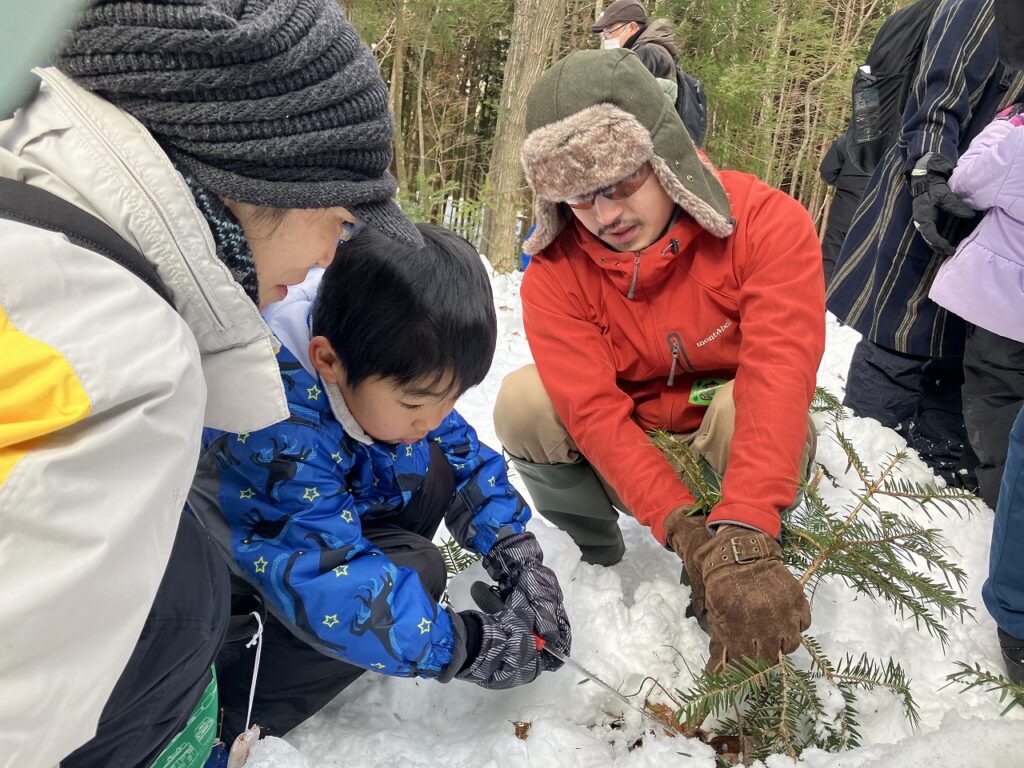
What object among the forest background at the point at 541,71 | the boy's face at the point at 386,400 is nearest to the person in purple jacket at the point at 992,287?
the boy's face at the point at 386,400

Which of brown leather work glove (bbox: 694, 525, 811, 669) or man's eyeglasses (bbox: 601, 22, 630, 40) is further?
man's eyeglasses (bbox: 601, 22, 630, 40)

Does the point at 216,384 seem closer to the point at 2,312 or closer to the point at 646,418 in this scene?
the point at 2,312

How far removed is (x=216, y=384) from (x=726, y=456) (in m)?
1.34

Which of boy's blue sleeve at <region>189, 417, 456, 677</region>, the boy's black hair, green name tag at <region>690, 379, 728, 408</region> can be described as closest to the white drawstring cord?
boy's blue sleeve at <region>189, 417, 456, 677</region>

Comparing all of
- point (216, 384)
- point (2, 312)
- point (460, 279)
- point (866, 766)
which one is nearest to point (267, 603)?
point (216, 384)

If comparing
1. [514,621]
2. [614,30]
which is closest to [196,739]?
[514,621]

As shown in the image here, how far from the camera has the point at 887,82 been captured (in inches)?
128

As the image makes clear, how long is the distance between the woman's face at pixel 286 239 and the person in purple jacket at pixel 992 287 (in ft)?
7.25

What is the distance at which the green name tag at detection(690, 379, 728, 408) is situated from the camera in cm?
207

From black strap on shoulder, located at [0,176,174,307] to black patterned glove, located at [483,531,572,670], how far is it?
1.12m

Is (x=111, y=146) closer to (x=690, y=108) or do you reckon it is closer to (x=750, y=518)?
(x=750, y=518)

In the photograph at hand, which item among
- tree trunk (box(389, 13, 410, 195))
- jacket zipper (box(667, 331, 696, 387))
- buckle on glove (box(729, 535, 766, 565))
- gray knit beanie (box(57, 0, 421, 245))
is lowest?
tree trunk (box(389, 13, 410, 195))

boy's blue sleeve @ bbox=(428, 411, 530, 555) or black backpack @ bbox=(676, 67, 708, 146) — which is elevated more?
black backpack @ bbox=(676, 67, 708, 146)

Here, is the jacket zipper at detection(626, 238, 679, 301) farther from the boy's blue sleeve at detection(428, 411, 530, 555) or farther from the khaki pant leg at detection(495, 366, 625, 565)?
the boy's blue sleeve at detection(428, 411, 530, 555)
